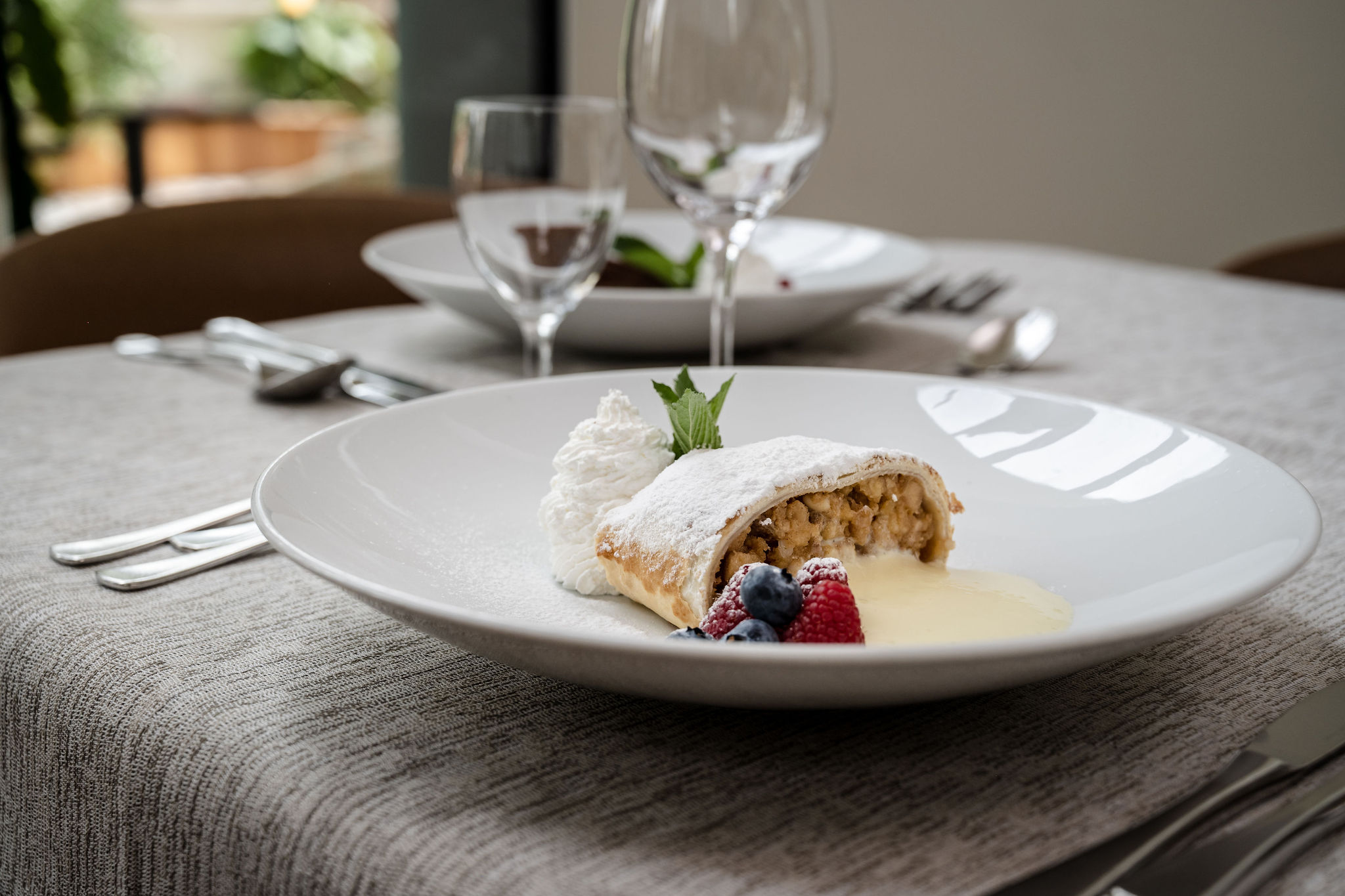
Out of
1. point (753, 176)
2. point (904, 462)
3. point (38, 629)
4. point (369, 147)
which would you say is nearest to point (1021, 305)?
point (753, 176)

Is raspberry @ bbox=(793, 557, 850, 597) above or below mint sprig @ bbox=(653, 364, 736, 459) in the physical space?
below

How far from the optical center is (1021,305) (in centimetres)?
159

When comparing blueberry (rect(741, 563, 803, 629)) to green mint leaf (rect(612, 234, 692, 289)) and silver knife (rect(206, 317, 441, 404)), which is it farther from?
green mint leaf (rect(612, 234, 692, 289))

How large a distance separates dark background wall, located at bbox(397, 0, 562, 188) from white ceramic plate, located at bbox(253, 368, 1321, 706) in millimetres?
3165

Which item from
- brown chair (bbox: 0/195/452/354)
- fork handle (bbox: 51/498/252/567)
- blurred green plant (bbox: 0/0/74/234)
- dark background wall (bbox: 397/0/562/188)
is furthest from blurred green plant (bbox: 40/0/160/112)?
fork handle (bbox: 51/498/252/567)

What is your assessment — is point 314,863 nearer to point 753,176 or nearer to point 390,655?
point 390,655

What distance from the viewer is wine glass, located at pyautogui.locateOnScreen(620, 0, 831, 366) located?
3.06ft

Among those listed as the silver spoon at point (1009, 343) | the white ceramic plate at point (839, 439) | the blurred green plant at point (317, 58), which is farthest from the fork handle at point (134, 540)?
the blurred green plant at point (317, 58)

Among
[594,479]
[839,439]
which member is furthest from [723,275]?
[594,479]

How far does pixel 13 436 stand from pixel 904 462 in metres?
0.71

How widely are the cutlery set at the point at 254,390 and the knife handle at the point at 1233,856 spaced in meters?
0.52

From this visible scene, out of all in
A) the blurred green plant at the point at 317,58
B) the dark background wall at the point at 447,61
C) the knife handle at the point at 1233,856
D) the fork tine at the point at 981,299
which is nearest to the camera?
the knife handle at the point at 1233,856

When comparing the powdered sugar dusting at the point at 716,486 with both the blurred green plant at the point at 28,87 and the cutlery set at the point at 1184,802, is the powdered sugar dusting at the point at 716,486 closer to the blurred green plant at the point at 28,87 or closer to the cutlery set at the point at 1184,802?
the cutlery set at the point at 1184,802

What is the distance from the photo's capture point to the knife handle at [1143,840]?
40 centimetres
